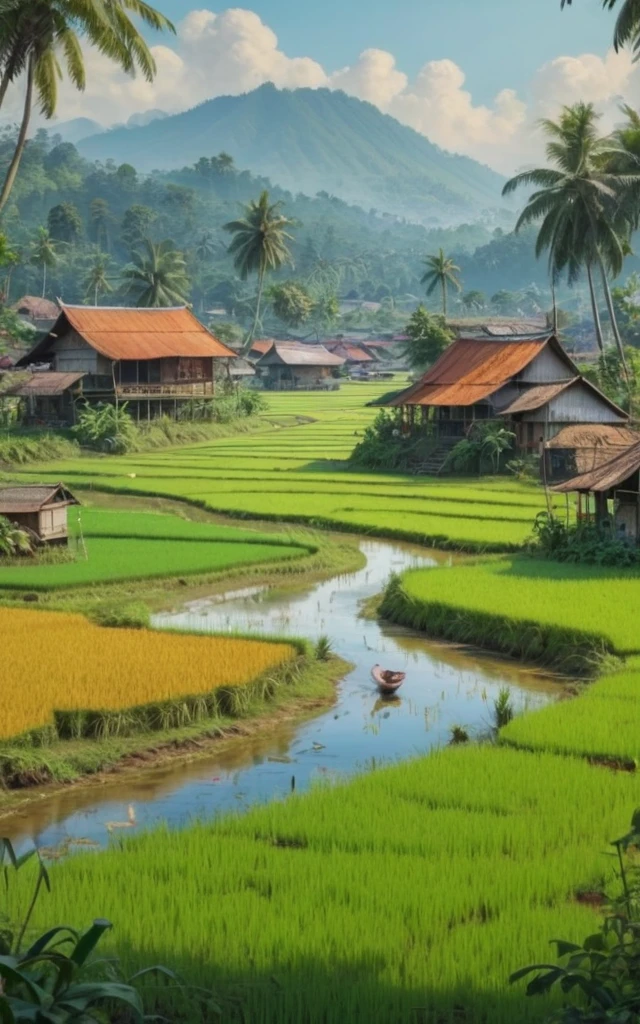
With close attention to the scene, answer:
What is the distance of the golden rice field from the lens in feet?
36.3

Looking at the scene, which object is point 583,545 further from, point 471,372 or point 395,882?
point 471,372

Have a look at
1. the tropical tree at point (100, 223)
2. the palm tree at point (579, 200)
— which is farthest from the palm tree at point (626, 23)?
the tropical tree at point (100, 223)

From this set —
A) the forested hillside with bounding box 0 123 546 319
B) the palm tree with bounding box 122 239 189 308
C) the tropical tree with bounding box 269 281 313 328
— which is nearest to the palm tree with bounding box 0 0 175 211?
the palm tree with bounding box 122 239 189 308

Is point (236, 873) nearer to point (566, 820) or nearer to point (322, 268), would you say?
point (566, 820)

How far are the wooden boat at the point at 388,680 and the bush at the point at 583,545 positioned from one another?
6602 mm

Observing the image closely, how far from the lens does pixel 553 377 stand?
35312mm

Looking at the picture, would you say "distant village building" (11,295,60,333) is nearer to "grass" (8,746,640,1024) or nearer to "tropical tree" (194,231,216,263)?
"tropical tree" (194,231,216,263)

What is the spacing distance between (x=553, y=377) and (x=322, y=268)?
290 ft

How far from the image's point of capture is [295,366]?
71438mm

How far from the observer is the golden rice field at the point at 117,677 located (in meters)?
11.1

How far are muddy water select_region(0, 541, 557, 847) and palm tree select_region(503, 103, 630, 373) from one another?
20.0m

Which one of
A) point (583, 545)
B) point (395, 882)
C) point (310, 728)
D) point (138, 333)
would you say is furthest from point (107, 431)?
point (395, 882)

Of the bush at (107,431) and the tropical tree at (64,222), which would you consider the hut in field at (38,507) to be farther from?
the tropical tree at (64,222)

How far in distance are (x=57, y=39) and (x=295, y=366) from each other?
160 feet
